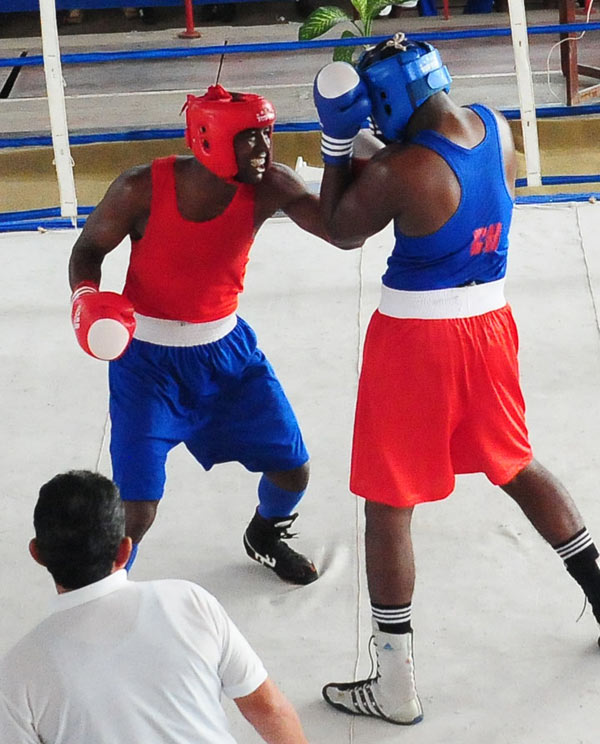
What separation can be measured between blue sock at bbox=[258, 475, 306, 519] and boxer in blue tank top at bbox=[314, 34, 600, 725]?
15.1 inches

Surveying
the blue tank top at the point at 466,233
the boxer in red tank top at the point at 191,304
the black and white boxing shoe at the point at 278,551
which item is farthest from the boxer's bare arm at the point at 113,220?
the black and white boxing shoe at the point at 278,551

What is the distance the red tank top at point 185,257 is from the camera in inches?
78.9

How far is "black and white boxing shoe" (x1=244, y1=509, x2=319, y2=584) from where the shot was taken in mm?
2314

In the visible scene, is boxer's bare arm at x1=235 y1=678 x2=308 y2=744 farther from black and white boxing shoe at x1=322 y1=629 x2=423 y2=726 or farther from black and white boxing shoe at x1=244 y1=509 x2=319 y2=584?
black and white boxing shoe at x1=244 y1=509 x2=319 y2=584

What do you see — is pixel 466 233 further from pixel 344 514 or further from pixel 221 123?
pixel 344 514

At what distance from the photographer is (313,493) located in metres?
2.62

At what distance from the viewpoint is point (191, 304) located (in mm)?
2084

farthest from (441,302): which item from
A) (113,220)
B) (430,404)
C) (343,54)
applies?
(343,54)

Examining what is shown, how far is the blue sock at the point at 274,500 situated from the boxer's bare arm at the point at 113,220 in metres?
0.56

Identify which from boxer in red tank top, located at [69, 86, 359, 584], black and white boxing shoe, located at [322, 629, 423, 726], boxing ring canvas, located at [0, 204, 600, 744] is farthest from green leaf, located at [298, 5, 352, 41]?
black and white boxing shoe, located at [322, 629, 423, 726]

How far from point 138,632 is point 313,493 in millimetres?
1417

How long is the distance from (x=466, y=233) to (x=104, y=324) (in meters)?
0.62

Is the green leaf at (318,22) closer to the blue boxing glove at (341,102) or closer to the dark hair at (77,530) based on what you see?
the blue boxing glove at (341,102)

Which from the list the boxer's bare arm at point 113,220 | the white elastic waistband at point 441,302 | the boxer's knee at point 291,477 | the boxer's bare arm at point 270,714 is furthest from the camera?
the boxer's knee at point 291,477
